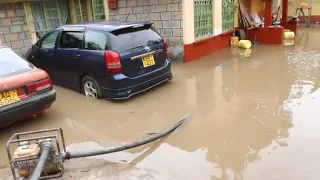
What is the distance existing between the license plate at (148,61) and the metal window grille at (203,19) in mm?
3451

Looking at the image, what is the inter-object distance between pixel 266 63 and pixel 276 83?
192 centimetres

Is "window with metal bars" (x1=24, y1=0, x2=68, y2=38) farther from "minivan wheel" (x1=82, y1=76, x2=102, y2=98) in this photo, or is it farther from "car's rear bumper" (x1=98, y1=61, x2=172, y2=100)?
"car's rear bumper" (x1=98, y1=61, x2=172, y2=100)

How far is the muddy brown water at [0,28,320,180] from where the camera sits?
353 centimetres

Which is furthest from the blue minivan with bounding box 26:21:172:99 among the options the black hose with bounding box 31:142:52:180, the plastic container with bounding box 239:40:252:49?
the plastic container with bounding box 239:40:252:49

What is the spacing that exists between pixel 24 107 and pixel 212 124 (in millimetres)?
2919

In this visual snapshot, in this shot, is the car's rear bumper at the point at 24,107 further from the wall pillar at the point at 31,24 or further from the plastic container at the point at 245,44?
the plastic container at the point at 245,44

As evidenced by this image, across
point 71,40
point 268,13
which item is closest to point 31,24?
point 71,40

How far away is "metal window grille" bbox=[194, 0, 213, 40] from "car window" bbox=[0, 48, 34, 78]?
5.45 meters

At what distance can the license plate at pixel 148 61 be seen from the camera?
5.77 metres

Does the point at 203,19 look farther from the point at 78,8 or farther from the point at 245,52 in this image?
Result: the point at 78,8

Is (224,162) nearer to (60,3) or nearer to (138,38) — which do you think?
(138,38)

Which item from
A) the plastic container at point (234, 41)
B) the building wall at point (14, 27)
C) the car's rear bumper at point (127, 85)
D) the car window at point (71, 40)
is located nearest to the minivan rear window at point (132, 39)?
the car's rear bumper at point (127, 85)

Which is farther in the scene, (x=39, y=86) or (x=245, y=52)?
(x=245, y=52)

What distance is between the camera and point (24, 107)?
4.51 m
